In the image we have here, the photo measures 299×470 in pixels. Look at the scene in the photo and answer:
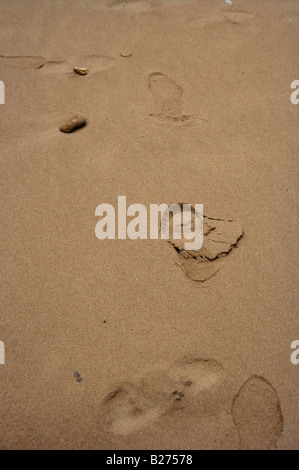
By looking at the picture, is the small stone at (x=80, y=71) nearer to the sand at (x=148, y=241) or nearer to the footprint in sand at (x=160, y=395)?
the sand at (x=148, y=241)

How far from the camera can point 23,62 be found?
81.0 inches

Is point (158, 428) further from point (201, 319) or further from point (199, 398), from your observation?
point (201, 319)

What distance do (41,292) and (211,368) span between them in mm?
681

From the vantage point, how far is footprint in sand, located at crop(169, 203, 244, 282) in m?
1.36

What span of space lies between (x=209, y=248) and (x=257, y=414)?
602 mm

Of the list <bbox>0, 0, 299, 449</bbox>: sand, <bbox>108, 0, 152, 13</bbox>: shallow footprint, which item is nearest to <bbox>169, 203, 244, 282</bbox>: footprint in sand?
<bbox>0, 0, 299, 449</bbox>: sand

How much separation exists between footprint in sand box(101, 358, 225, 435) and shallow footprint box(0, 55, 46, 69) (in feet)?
6.00

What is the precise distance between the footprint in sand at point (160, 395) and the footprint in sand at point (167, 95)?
1.22 m

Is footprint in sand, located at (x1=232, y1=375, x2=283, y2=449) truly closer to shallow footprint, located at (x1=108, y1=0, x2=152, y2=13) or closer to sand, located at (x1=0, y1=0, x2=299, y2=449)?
sand, located at (x1=0, y1=0, x2=299, y2=449)

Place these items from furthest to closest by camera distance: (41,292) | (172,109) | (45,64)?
(45,64) < (172,109) < (41,292)

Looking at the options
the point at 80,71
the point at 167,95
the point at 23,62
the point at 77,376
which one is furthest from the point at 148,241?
the point at 23,62
